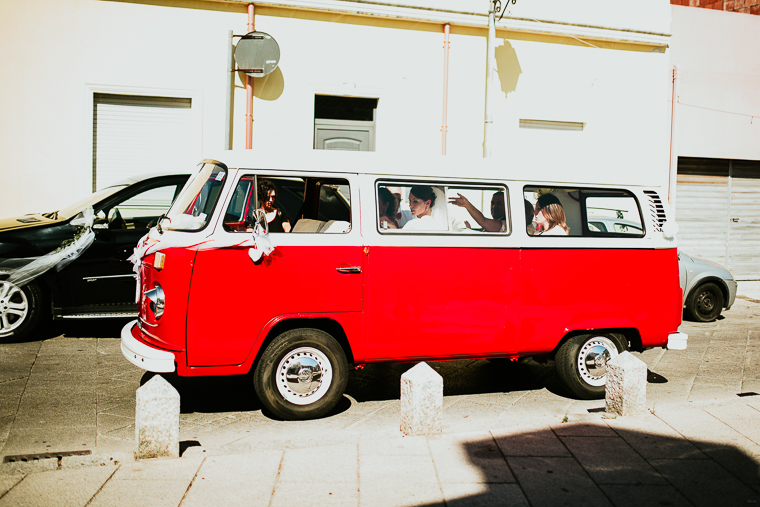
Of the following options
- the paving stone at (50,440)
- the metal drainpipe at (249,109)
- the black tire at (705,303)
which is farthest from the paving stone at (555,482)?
the metal drainpipe at (249,109)

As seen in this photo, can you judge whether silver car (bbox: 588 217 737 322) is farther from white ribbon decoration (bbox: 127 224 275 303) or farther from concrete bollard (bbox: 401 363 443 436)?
white ribbon decoration (bbox: 127 224 275 303)

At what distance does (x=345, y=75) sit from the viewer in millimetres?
11812

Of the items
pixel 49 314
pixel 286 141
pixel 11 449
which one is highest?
pixel 286 141

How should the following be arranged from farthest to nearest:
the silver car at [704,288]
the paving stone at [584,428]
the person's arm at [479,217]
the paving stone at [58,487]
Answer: the silver car at [704,288], the person's arm at [479,217], the paving stone at [584,428], the paving stone at [58,487]

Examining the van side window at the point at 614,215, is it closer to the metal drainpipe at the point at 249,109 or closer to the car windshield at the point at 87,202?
the car windshield at the point at 87,202

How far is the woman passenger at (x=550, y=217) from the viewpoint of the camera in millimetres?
6027

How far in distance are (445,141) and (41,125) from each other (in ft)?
22.6

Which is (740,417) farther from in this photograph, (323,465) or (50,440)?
(50,440)

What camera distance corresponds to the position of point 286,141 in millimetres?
11617

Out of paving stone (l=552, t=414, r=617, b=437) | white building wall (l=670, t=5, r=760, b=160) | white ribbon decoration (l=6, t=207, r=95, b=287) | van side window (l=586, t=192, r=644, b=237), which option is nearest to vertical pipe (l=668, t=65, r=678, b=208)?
white building wall (l=670, t=5, r=760, b=160)

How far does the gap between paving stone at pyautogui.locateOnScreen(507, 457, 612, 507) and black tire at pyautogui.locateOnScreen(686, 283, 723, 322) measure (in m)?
7.04

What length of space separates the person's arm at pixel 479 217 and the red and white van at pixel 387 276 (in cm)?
1

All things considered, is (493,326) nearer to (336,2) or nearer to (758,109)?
(336,2)

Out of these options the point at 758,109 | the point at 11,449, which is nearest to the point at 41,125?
the point at 11,449
